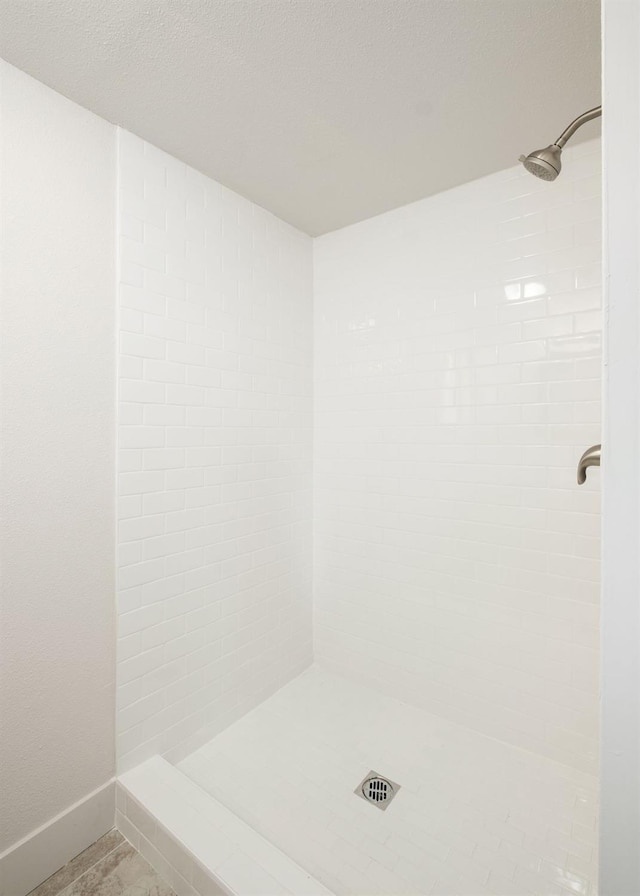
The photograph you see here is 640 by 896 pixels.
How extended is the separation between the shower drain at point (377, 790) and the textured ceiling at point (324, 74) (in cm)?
247

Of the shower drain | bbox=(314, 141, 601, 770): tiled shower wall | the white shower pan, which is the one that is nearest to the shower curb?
the white shower pan

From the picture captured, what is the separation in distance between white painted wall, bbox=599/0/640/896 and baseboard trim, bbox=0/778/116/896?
1.66m

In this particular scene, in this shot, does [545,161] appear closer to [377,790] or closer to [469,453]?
[469,453]

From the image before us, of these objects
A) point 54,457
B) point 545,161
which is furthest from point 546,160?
point 54,457

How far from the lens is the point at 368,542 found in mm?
2307

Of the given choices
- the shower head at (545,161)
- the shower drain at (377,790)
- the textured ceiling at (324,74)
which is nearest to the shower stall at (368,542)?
the shower drain at (377,790)

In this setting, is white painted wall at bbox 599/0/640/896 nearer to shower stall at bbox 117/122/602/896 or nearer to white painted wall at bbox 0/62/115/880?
shower stall at bbox 117/122/602/896

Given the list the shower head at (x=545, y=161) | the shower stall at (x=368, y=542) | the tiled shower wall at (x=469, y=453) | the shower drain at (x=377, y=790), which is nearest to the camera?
the shower head at (x=545, y=161)

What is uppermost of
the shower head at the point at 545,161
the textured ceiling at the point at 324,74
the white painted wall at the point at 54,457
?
the textured ceiling at the point at 324,74

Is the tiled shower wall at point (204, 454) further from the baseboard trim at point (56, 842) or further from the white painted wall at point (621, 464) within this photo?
the white painted wall at point (621, 464)

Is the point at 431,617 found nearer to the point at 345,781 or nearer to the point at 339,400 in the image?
the point at 345,781

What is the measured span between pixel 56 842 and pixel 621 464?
1978 millimetres

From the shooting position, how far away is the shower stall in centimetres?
150

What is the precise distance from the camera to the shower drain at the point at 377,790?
1600mm
